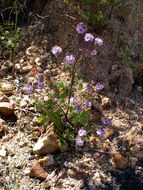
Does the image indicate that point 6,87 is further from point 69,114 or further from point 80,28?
point 80,28

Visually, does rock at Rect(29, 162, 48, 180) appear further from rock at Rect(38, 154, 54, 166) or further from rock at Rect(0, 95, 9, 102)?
rock at Rect(0, 95, 9, 102)

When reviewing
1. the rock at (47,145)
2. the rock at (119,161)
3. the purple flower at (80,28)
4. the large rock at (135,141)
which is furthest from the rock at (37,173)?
the purple flower at (80,28)

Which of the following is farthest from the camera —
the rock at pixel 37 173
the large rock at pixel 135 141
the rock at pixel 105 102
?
the rock at pixel 105 102

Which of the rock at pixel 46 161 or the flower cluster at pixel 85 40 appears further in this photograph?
the rock at pixel 46 161

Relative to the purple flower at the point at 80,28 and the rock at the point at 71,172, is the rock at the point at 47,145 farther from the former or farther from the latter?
the purple flower at the point at 80,28

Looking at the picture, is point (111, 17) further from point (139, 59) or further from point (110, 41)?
point (139, 59)

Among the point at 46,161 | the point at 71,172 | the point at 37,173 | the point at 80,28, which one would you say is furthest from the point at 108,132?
the point at 80,28

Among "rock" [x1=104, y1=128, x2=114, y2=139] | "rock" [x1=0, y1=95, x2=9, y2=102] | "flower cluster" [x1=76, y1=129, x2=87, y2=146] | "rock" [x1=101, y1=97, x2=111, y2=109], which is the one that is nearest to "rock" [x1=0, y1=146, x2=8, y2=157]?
"rock" [x1=0, y1=95, x2=9, y2=102]
